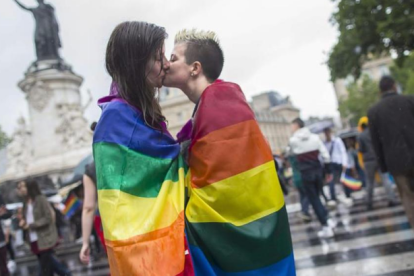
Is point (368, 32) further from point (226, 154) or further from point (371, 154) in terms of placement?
point (226, 154)

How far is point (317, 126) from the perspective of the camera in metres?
15.9

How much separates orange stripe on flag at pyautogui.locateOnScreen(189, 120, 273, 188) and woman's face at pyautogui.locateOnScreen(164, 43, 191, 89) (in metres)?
0.39

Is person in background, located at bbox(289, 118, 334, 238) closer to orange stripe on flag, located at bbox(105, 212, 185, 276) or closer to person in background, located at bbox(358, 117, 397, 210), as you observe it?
person in background, located at bbox(358, 117, 397, 210)

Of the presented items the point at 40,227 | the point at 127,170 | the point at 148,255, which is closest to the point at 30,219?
the point at 40,227

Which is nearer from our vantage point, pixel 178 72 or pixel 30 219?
pixel 178 72

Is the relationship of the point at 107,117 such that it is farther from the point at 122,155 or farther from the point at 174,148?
the point at 174,148

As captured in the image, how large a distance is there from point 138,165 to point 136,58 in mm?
503

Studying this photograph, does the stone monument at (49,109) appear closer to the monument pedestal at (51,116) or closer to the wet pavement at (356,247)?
the monument pedestal at (51,116)

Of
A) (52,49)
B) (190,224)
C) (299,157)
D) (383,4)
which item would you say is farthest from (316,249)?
(52,49)

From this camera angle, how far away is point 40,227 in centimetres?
615

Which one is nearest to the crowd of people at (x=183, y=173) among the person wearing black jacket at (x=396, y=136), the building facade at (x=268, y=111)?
the person wearing black jacket at (x=396, y=136)

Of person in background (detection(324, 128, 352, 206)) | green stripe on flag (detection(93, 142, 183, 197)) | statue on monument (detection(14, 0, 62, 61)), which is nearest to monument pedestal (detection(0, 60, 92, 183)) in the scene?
statue on monument (detection(14, 0, 62, 61))

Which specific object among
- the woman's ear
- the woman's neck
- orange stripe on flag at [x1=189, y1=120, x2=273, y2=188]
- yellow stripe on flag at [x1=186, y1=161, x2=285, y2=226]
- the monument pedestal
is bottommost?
yellow stripe on flag at [x1=186, y1=161, x2=285, y2=226]

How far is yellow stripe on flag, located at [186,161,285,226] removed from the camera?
173 cm
